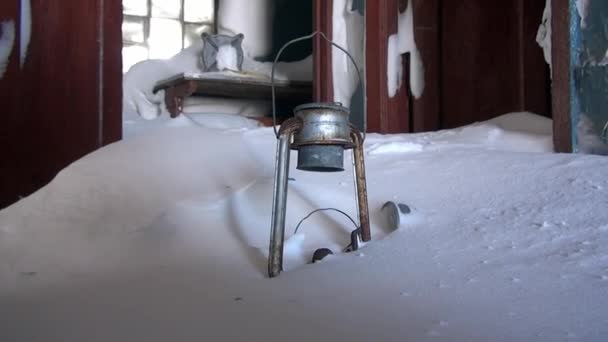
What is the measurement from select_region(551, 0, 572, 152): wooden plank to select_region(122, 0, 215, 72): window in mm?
4835

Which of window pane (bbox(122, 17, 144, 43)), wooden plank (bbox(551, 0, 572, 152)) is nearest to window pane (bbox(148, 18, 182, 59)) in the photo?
window pane (bbox(122, 17, 144, 43))

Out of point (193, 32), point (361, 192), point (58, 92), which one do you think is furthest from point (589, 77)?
point (193, 32)

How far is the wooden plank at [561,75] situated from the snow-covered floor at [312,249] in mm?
101

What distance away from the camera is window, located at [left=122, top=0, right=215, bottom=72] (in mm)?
6492

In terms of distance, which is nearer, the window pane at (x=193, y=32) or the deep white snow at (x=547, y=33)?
the deep white snow at (x=547, y=33)

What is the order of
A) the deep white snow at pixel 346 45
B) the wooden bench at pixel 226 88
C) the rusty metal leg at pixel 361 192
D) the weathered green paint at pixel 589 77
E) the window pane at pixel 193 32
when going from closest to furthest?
the rusty metal leg at pixel 361 192
the weathered green paint at pixel 589 77
the deep white snow at pixel 346 45
the wooden bench at pixel 226 88
the window pane at pixel 193 32

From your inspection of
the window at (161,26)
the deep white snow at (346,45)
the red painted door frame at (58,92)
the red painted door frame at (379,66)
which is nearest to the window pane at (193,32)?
the window at (161,26)

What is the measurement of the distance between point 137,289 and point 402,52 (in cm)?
276

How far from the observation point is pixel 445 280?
1501 mm

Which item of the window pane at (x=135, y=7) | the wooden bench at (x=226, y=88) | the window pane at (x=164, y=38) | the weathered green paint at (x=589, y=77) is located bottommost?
the weathered green paint at (x=589, y=77)

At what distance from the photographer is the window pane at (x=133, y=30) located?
255 inches

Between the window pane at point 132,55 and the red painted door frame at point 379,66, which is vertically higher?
the window pane at point 132,55

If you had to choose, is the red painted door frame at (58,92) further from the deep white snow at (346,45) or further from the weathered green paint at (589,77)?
the weathered green paint at (589,77)

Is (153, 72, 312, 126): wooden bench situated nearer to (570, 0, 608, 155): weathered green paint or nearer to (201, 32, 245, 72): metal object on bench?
(201, 32, 245, 72): metal object on bench
